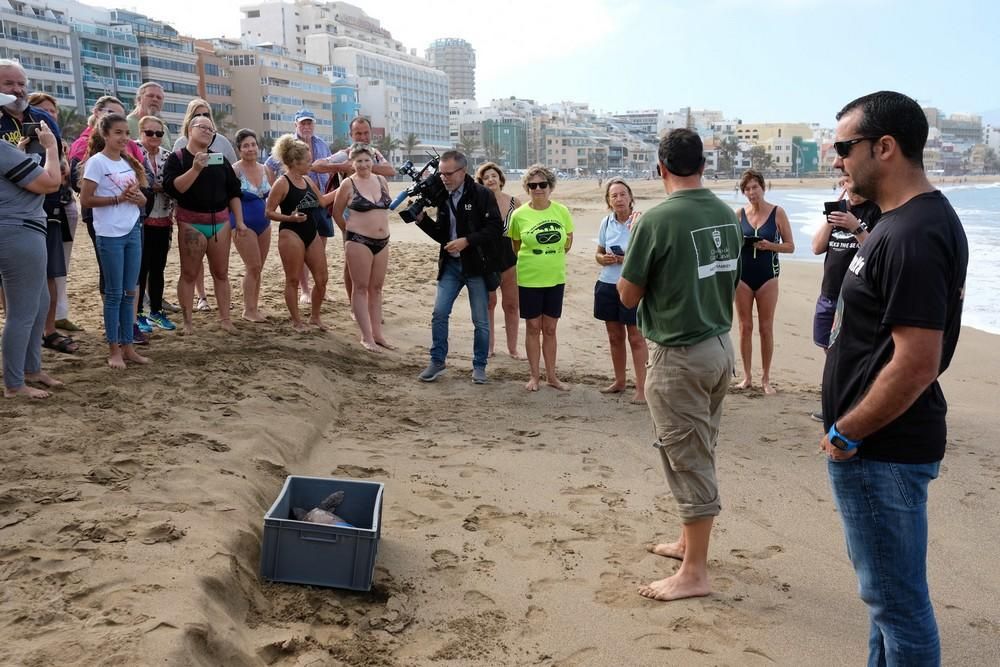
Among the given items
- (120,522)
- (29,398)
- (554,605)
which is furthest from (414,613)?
(29,398)

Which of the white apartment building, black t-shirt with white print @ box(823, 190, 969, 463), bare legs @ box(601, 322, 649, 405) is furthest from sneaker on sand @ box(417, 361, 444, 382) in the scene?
the white apartment building

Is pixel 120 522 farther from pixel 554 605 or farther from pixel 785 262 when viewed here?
pixel 785 262

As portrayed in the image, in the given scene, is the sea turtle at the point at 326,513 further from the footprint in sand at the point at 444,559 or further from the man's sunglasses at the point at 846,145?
the man's sunglasses at the point at 846,145

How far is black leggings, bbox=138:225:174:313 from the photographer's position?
22.2 ft

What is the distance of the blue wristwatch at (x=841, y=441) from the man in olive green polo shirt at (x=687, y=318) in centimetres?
103

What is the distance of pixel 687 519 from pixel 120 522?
7.47 ft

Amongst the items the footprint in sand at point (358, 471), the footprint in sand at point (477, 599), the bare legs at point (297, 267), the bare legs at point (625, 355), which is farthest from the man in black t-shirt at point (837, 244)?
the bare legs at point (297, 267)

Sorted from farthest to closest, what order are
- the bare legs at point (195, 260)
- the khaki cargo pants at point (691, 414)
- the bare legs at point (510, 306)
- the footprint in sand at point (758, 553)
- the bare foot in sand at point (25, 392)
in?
1. the bare legs at point (510, 306)
2. the bare legs at point (195, 260)
3. the bare foot in sand at point (25, 392)
4. the footprint in sand at point (758, 553)
5. the khaki cargo pants at point (691, 414)

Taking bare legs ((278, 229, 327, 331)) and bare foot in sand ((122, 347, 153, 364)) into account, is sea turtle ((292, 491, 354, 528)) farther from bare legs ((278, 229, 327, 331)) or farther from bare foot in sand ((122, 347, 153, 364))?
bare legs ((278, 229, 327, 331))

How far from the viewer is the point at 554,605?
3.20 meters

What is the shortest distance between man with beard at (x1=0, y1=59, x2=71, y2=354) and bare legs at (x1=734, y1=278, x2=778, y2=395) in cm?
499

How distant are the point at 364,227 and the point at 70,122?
171ft

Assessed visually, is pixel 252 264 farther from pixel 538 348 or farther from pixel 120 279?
pixel 538 348

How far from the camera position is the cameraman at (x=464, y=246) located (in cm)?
622
